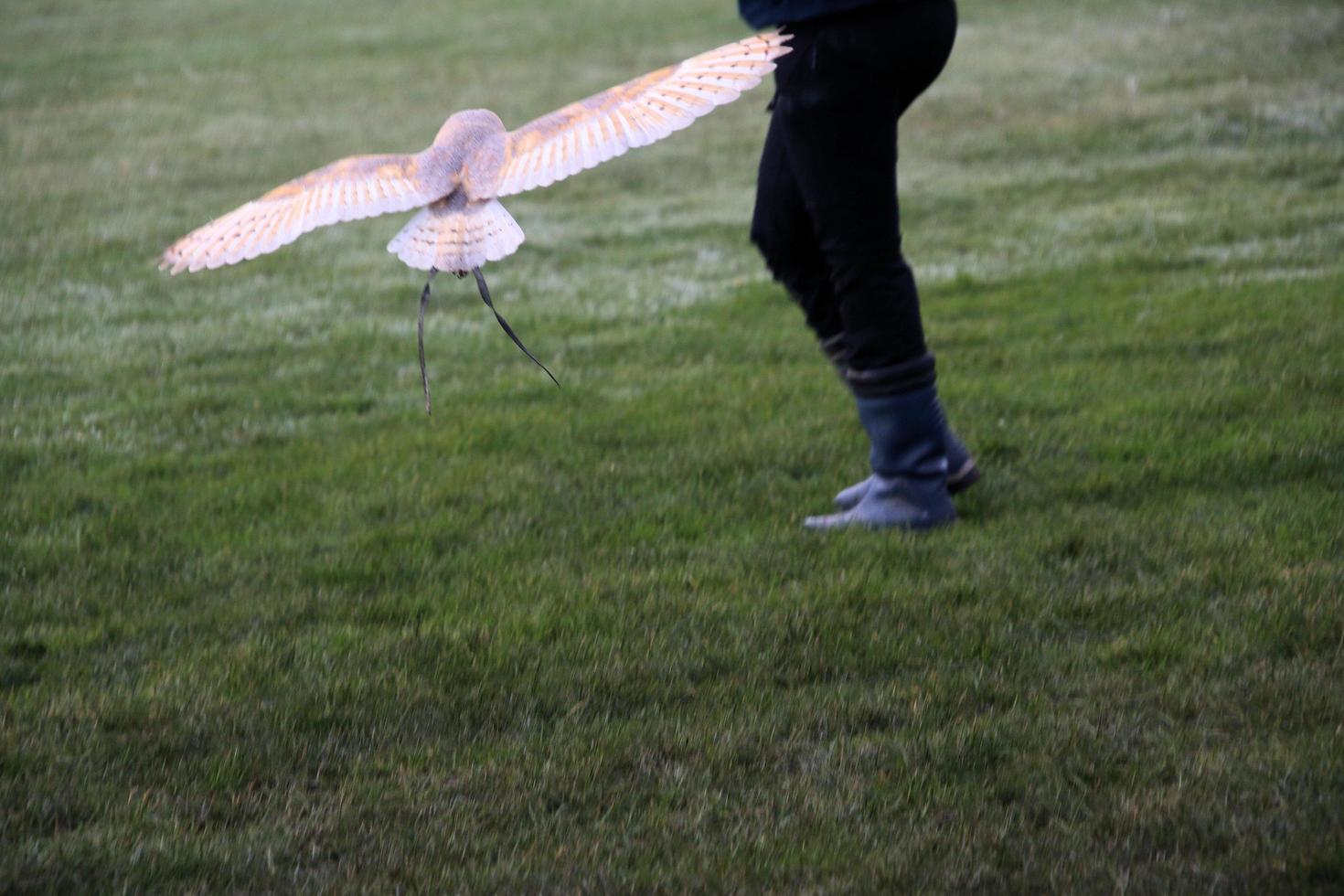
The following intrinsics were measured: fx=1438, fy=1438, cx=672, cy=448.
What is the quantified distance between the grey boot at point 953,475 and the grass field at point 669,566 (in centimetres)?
7

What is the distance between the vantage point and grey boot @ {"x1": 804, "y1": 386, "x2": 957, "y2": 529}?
4152 millimetres

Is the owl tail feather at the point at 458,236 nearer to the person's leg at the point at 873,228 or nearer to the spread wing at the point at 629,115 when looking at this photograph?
the spread wing at the point at 629,115

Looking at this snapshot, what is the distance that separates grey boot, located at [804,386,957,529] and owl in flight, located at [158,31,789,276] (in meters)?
1.66

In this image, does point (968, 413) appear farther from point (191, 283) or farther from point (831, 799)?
point (191, 283)

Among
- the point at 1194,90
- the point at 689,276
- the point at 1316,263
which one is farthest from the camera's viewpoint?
the point at 1194,90

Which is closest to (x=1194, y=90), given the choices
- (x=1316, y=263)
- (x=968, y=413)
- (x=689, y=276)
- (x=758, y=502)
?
(x=1316, y=263)

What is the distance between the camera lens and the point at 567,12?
17.2m

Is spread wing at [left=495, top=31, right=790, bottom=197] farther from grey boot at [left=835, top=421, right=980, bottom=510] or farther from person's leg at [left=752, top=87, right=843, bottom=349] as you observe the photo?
grey boot at [left=835, top=421, right=980, bottom=510]

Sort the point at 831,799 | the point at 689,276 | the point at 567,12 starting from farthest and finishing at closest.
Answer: the point at 567,12, the point at 689,276, the point at 831,799

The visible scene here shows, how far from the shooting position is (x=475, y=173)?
8.38 ft

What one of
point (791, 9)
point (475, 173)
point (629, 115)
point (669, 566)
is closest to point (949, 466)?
point (669, 566)

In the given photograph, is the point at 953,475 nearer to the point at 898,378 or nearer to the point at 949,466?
the point at 949,466

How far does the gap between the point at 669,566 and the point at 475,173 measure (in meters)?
1.69

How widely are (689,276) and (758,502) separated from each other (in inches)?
123
